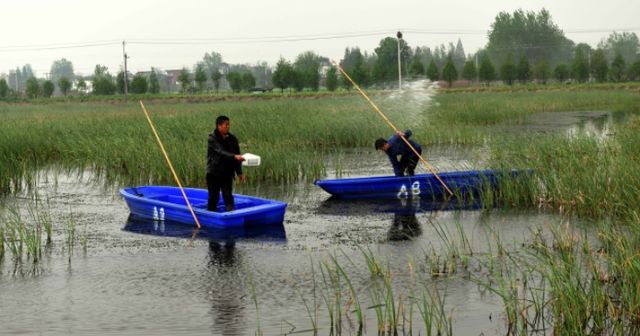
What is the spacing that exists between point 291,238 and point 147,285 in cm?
312

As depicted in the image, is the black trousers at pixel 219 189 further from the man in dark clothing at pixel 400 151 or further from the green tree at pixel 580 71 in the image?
the green tree at pixel 580 71

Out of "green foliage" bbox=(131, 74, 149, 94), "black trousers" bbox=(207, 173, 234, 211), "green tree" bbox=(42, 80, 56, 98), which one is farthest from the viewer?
"green tree" bbox=(42, 80, 56, 98)

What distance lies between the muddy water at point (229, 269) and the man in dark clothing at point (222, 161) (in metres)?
0.78

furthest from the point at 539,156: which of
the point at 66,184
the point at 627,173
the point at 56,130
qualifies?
the point at 56,130

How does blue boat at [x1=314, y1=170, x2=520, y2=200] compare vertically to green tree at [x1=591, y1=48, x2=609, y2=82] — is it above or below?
below

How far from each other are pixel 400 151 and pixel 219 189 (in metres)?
4.05

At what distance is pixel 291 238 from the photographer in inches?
495

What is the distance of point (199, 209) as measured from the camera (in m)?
13.5

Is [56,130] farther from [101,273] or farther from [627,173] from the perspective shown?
[627,173]

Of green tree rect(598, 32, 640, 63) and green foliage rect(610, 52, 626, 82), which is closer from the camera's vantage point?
green foliage rect(610, 52, 626, 82)

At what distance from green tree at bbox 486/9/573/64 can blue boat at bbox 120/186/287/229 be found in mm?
126352

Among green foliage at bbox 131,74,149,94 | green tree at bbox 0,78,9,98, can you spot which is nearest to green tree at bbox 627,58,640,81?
green foliage at bbox 131,74,149,94

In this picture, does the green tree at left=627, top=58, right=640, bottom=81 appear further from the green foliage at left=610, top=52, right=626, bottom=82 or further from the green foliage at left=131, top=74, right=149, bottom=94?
the green foliage at left=131, top=74, right=149, bottom=94

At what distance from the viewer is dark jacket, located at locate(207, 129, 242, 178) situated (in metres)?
12.9
